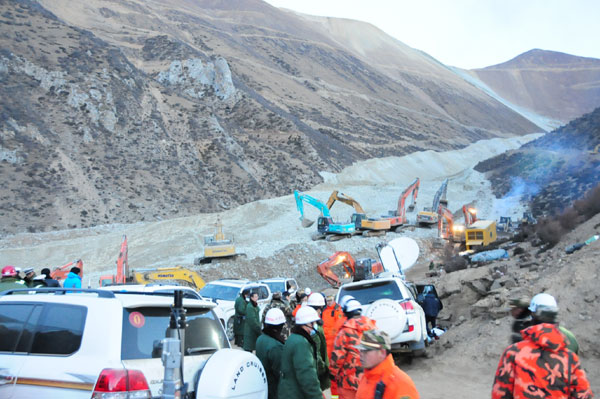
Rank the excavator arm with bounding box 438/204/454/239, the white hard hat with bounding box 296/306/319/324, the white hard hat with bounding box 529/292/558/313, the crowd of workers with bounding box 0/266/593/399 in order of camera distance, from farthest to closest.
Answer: the excavator arm with bounding box 438/204/454/239 → the white hard hat with bounding box 296/306/319/324 → the white hard hat with bounding box 529/292/558/313 → the crowd of workers with bounding box 0/266/593/399

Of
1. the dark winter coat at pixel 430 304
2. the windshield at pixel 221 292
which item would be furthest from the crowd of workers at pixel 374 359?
the windshield at pixel 221 292

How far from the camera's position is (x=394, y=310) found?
28.9 ft

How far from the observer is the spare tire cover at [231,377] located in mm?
4512

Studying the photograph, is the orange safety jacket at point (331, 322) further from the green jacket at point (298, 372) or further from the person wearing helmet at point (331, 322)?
the green jacket at point (298, 372)

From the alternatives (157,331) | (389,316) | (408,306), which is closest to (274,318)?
(157,331)

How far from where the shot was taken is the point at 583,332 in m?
9.00

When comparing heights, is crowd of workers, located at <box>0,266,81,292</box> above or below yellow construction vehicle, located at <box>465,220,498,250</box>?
above

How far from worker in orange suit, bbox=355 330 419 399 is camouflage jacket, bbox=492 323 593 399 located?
880mm

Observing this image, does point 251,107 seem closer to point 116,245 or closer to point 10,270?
point 116,245

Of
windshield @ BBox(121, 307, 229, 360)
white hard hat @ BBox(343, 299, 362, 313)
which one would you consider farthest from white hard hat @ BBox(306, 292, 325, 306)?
windshield @ BBox(121, 307, 229, 360)

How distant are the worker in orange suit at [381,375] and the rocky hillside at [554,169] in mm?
36672

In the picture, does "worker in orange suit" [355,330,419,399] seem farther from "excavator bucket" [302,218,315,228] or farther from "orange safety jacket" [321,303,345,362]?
"excavator bucket" [302,218,315,228]

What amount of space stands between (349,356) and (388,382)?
1.76 meters

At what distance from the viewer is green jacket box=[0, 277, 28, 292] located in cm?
907
